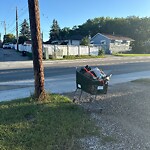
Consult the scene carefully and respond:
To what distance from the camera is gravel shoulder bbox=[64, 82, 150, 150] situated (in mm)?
4938

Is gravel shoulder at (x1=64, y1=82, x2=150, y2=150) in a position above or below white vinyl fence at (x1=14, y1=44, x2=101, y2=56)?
below

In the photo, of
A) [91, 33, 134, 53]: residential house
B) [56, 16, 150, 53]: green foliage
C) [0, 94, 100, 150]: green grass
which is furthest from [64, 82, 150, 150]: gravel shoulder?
[56, 16, 150, 53]: green foliage

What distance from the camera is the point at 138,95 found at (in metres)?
9.38

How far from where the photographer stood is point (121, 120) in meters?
6.36

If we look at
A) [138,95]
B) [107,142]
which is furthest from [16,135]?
[138,95]

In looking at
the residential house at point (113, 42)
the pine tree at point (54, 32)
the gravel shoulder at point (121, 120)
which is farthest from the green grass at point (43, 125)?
the pine tree at point (54, 32)

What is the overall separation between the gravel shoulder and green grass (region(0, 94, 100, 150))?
0.88 ft

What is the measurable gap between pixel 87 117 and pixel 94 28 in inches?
3460

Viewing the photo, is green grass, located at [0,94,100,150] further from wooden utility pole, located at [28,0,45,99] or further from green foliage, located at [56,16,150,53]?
green foliage, located at [56,16,150,53]

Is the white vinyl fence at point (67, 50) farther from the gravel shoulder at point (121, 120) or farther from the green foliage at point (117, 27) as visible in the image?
the green foliage at point (117, 27)

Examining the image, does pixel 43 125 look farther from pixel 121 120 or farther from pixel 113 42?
pixel 113 42

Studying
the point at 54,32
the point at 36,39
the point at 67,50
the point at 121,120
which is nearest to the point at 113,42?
the point at 67,50

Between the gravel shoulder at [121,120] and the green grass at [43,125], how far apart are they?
0.27 m

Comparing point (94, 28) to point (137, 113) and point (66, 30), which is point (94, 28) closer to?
point (66, 30)
